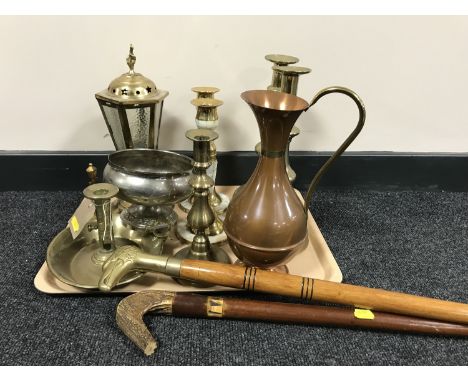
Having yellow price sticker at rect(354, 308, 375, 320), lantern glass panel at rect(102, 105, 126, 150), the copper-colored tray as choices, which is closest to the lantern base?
the copper-colored tray

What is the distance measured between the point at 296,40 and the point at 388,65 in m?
0.26

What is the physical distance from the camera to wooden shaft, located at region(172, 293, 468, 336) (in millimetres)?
724

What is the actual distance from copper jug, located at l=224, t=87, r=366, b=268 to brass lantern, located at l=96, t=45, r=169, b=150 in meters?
0.33

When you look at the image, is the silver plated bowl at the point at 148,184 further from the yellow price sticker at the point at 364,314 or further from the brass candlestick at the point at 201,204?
the yellow price sticker at the point at 364,314

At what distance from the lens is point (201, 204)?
0.79 meters

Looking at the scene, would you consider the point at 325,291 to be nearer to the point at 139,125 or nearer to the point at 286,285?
the point at 286,285

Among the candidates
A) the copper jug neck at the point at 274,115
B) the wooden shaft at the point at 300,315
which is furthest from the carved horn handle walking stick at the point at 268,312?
the copper jug neck at the point at 274,115

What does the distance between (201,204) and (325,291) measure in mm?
263

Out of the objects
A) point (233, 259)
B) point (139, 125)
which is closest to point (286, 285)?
point (233, 259)

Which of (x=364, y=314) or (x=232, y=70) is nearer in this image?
(x=364, y=314)

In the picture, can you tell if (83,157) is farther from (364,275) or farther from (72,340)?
(364,275)

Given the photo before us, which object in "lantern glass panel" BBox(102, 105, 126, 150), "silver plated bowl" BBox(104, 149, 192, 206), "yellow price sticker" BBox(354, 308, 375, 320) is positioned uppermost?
"lantern glass panel" BBox(102, 105, 126, 150)

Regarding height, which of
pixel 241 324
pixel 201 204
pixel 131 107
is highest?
pixel 131 107

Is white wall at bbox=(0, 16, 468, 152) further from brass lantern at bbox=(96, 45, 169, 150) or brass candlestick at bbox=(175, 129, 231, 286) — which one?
brass candlestick at bbox=(175, 129, 231, 286)
